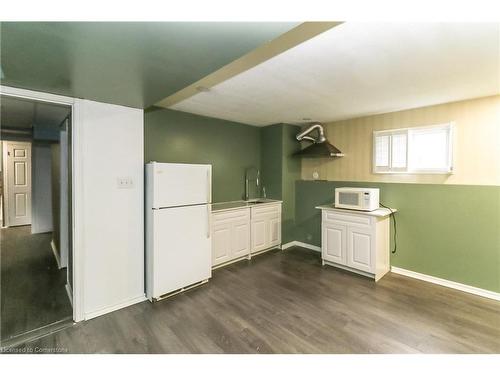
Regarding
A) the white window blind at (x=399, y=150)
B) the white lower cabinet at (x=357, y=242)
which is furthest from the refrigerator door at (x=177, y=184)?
the white window blind at (x=399, y=150)

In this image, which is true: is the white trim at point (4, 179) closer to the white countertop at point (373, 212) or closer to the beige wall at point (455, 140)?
the white countertop at point (373, 212)

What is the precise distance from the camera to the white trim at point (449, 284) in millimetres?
2672

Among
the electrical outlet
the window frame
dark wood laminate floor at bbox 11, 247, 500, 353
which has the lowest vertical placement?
dark wood laminate floor at bbox 11, 247, 500, 353

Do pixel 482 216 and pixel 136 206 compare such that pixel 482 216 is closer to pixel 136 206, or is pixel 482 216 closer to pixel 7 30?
pixel 136 206

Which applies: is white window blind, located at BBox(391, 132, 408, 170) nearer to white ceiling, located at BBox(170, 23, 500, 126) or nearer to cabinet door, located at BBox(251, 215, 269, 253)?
white ceiling, located at BBox(170, 23, 500, 126)

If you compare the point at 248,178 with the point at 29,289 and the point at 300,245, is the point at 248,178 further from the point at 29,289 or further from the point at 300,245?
the point at 29,289

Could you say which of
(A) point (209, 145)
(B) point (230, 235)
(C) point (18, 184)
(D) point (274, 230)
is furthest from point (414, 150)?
(C) point (18, 184)

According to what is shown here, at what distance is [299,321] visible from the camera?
223cm

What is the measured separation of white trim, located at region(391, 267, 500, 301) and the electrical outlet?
12.0 ft

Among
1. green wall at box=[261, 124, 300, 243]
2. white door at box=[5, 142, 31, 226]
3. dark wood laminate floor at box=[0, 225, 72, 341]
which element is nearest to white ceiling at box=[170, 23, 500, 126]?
green wall at box=[261, 124, 300, 243]

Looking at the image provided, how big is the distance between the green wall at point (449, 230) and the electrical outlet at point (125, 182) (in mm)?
3326

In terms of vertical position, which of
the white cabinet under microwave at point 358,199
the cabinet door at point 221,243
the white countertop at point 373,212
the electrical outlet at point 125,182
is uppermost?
the electrical outlet at point 125,182

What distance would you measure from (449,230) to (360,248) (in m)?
1.06

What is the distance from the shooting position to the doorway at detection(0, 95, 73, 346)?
2.32m
